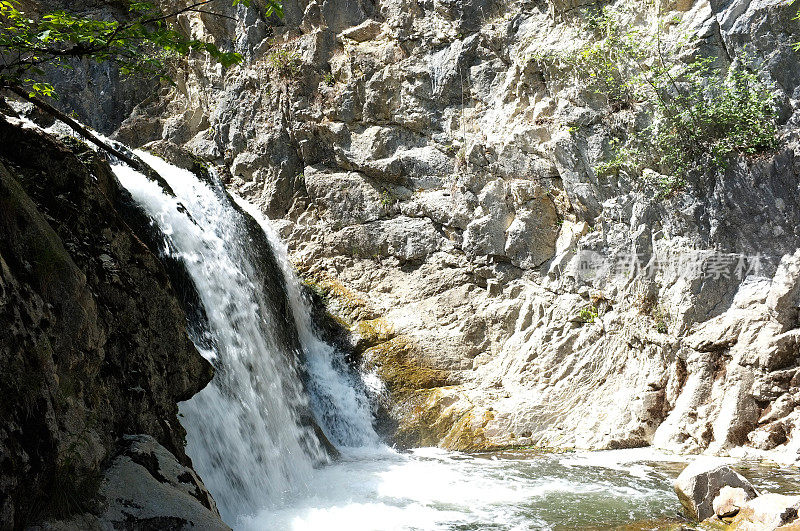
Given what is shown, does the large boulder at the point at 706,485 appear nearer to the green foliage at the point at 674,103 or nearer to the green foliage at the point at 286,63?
the green foliage at the point at 674,103

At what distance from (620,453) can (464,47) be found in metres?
8.41

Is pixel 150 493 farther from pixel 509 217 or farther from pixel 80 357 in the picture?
pixel 509 217

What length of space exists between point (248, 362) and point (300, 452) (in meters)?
1.41

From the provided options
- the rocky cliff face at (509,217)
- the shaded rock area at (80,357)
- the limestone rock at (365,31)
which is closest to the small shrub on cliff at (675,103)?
the rocky cliff face at (509,217)

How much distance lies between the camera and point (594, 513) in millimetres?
5820

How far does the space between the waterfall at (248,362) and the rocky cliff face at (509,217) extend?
0.84 metres

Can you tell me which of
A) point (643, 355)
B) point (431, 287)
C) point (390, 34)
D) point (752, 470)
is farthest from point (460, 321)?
point (390, 34)

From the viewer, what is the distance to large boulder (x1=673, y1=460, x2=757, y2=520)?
5.36 metres

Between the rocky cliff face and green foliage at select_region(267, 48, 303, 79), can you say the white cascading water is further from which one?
green foliage at select_region(267, 48, 303, 79)

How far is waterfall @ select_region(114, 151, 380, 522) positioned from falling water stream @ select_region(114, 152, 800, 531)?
0.02 meters

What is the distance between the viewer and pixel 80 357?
402 centimetres

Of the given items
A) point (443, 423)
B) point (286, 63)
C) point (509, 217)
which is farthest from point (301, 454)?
point (286, 63)

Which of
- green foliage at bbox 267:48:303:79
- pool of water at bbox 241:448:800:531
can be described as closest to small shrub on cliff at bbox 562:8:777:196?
pool of water at bbox 241:448:800:531

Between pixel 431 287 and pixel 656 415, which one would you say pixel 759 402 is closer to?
pixel 656 415
